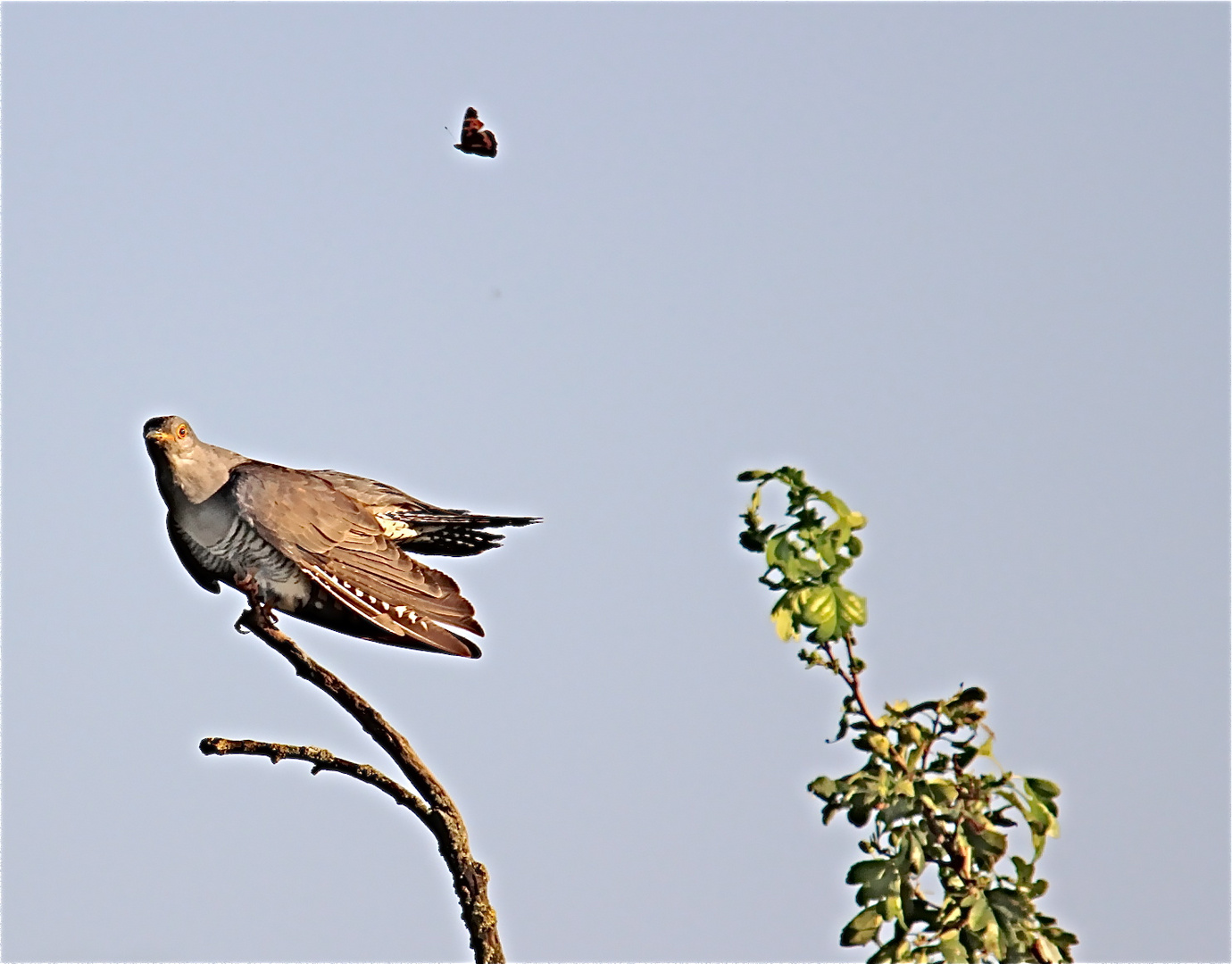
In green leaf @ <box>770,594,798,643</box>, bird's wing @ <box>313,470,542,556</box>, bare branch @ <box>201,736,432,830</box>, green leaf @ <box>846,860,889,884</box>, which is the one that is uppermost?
bird's wing @ <box>313,470,542,556</box>

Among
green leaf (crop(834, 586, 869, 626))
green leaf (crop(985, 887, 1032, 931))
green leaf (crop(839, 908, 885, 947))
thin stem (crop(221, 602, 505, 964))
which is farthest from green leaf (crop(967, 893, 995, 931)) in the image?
thin stem (crop(221, 602, 505, 964))

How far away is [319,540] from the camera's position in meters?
6.48

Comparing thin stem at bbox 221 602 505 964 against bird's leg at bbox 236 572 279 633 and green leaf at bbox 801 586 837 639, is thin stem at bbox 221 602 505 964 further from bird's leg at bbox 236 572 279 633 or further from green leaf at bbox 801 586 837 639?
green leaf at bbox 801 586 837 639

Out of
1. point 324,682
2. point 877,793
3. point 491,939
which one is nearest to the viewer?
point 877,793

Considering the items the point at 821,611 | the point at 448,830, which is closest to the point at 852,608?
the point at 821,611

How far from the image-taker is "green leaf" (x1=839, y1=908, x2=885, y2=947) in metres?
2.73

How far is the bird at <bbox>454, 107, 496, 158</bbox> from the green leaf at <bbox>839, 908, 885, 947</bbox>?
3902mm

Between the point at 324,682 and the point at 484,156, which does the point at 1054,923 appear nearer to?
the point at 324,682

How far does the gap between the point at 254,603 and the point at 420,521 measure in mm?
996

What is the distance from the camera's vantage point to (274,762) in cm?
496

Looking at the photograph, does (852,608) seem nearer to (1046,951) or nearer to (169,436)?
(1046,951)

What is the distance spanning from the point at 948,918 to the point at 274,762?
2.88 metres

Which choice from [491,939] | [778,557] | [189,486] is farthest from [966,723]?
[189,486]

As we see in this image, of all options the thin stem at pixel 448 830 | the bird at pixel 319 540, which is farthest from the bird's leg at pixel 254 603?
the thin stem at pixel 448 830
